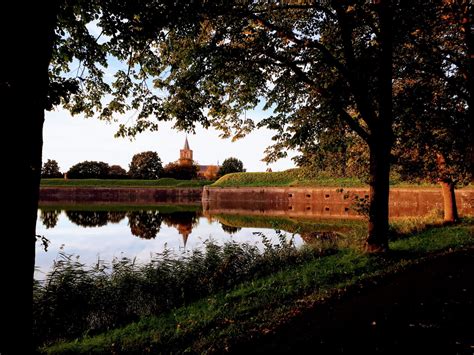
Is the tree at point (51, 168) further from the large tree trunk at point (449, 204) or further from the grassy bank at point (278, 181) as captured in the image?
the large tree trunk at point (449, 204)

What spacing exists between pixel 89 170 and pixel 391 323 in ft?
276

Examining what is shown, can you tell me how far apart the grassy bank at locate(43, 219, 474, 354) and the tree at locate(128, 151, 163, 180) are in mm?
79453

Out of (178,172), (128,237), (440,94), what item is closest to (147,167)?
(178,172)

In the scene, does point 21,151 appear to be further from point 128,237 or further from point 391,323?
point 128,237

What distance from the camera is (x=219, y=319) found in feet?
22.5

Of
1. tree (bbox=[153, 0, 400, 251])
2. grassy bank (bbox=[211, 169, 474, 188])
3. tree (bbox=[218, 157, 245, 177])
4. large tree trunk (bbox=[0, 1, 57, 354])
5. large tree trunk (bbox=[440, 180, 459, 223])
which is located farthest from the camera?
tree (bbox=[218, 157, 245, 177])

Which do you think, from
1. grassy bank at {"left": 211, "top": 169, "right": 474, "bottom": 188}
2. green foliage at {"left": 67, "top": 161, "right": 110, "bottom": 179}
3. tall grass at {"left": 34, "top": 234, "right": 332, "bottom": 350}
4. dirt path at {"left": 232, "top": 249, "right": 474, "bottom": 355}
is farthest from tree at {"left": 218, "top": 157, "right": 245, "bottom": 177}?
dirt path at {"left": 232, "top": 249, "right": 474, "bottom": 355}

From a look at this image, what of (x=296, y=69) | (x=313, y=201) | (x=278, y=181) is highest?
(x=296, y=69)

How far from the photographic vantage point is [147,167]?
89.0 meters

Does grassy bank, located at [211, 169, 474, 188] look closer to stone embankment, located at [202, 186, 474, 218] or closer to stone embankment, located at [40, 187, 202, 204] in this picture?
stone embankment, located at [202, 186, 474, 218]

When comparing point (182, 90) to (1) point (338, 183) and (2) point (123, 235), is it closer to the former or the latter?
(2) point (123, 235)

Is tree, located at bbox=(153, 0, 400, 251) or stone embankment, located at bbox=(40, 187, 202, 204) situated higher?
tree, located at bbox=(153, 0, 400, 251)

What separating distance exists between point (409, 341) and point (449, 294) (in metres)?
2.42

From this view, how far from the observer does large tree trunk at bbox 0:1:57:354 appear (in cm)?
386
